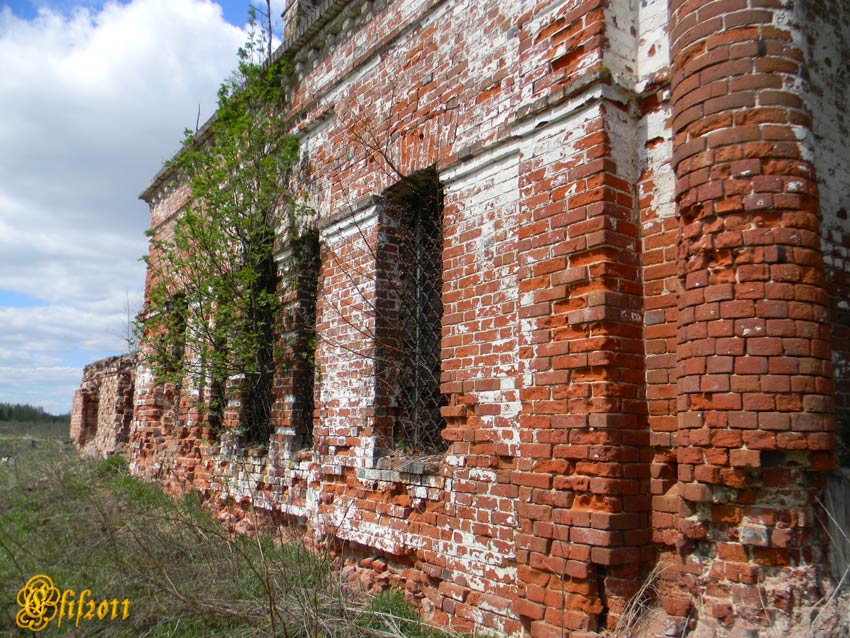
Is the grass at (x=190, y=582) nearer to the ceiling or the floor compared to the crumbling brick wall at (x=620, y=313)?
nearer to the floor

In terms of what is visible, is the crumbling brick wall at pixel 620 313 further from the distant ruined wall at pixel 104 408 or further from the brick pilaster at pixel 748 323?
the distant ruined wall at pixel 104 408

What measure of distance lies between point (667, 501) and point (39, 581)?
4791mm

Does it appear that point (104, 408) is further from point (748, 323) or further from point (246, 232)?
point (748, 323)

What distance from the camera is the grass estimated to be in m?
4.08

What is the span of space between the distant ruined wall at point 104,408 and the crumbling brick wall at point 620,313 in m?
10.3

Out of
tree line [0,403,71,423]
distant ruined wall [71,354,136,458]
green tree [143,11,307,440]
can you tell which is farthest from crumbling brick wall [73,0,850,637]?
tree line [0,403,71,423]

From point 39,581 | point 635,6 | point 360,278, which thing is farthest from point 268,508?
point 635,6

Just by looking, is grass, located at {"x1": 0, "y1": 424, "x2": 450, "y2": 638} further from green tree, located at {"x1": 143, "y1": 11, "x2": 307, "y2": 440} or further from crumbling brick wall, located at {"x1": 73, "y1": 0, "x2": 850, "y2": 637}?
green tree, located at {"x1": 143, "y1": 11, "x2": 307, "y2": 440}

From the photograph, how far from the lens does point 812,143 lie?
323cm

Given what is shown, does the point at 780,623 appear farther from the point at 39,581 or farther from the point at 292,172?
the point at 292,172

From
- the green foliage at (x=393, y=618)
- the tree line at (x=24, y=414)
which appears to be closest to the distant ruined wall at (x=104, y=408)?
the green foliage at (x=393, y=618)

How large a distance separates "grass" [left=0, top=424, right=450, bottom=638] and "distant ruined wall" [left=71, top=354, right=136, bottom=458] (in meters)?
7.19

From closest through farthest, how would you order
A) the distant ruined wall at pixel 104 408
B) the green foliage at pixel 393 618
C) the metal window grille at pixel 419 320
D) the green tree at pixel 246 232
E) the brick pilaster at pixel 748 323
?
the brick pilaster at pixel 748 323
the green foliage at pixel 393 618
the metal window grille at pixel 419 320
the green tree at pixel 246 232
the distant ruined wall at pixel 104 408

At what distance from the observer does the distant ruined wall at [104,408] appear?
1404cm
